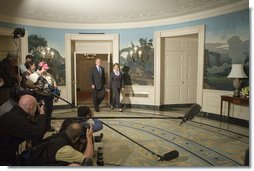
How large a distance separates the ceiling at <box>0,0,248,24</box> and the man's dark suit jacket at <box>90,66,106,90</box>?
1.31 ft

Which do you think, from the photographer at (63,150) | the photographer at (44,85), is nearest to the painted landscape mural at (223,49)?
the photographer at (63,150)

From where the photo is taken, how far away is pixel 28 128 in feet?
4.50

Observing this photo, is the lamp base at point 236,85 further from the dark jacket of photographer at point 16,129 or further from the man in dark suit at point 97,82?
the dark jacket of photographer at point 16,129

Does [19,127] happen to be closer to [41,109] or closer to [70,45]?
[41,109]

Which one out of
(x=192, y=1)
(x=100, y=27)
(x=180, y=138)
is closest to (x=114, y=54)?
(x=100, y=27)

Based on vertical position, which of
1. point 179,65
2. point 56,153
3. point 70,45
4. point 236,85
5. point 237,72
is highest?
point 70,45

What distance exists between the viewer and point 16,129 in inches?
54.1

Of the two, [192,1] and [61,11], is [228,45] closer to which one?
[192,1]

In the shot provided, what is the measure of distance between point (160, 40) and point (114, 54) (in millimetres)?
523

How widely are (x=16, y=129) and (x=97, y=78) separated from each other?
677mm

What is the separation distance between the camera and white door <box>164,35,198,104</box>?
2398 millimetres

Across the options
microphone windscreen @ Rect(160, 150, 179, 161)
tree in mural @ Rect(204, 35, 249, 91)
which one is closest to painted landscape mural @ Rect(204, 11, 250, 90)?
tree in mural @ Rect(204, 35, 249, 91)

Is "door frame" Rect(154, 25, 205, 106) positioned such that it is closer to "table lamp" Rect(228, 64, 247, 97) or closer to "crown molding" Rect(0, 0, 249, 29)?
"crown molding" Rect(0, 0, 249, 29)

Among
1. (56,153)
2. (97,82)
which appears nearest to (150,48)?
(97,82)
